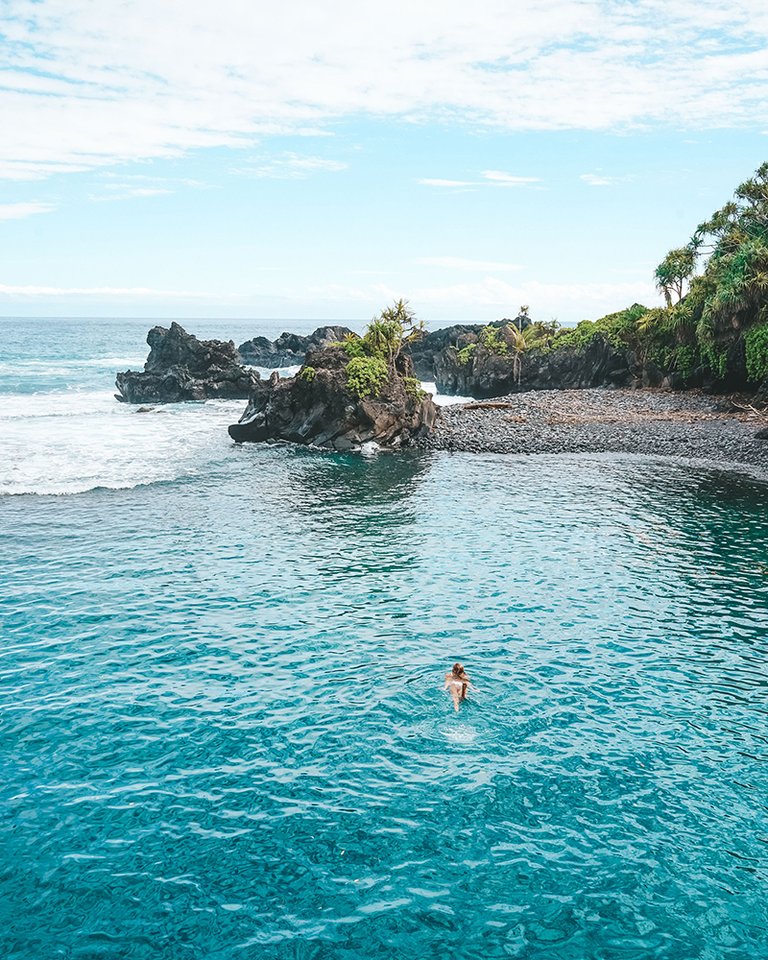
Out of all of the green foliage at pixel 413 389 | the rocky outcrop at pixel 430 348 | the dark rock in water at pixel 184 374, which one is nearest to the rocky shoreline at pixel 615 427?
the green foliage at pixel 413 389

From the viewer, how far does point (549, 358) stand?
309ft

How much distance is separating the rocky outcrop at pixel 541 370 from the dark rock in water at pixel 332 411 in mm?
33698

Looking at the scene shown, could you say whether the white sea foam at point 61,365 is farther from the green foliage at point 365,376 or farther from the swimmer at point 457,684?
the swimmer at point 457,684

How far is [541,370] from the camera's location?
93812mm

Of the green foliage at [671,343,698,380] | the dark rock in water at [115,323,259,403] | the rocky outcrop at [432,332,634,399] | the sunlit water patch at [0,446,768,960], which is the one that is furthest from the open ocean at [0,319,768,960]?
the dark rock in water at [115,323,259,403]

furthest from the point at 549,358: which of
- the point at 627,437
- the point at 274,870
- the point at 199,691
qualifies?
the point at 274,870

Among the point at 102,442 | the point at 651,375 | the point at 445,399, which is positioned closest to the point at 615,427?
the point at 651,375

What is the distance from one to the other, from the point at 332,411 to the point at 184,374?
40666 mm

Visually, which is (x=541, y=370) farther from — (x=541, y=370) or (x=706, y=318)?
(x=706, y=318)

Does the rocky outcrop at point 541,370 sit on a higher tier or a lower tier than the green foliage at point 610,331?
lower

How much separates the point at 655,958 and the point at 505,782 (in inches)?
200

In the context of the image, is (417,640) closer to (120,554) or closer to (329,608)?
(329,608)

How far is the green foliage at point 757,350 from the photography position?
6303cm

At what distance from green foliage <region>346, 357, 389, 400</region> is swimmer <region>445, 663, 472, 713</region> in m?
37.7
